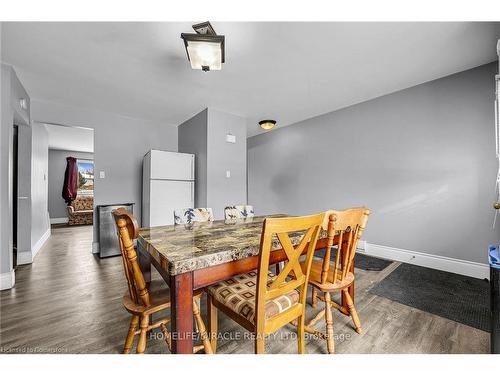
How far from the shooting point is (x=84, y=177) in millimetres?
7582

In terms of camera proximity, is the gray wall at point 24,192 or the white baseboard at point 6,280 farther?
the gray wall at point 24,192

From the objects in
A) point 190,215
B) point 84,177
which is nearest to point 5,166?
point 190,215

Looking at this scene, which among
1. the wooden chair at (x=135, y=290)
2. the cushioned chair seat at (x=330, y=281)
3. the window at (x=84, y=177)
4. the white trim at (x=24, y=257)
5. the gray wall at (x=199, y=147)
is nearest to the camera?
the wooden chair at (x=135, y=290)

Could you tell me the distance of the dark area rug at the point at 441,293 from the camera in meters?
1.79

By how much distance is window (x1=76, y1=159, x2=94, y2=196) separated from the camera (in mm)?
7480

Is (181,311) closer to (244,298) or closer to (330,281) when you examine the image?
(244,298)

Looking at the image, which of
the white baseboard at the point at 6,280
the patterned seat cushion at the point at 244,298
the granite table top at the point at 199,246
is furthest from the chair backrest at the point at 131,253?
the white baseboard at the point at 6,280

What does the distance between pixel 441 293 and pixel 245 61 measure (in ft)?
10.1

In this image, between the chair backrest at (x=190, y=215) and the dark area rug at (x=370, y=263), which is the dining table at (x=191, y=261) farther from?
the dark area rug at (x=370, y=263)

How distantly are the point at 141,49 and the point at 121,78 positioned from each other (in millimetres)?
755

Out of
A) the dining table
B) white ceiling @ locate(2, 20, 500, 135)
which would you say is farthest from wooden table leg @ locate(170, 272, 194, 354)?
white ceiling @ locate(2, 20, 500, 135)

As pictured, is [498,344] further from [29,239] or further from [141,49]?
[29,239]

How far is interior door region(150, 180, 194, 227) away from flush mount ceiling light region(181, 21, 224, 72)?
2.17 metres

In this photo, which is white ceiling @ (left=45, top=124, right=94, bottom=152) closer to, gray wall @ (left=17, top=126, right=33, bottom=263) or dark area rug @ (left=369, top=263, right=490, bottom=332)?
gray wall @ (left=17, top=126, right=33, bottom=263)
